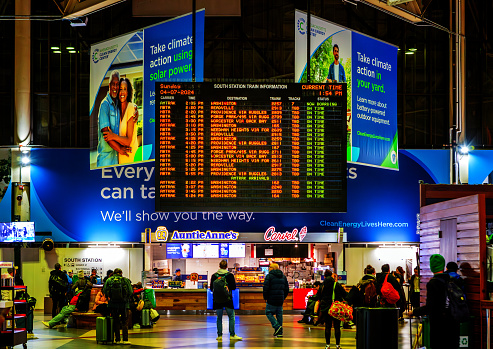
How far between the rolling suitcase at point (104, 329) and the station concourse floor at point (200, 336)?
200mm

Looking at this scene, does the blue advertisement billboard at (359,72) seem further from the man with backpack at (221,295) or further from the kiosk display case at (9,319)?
the kiosk display case at (9,319)

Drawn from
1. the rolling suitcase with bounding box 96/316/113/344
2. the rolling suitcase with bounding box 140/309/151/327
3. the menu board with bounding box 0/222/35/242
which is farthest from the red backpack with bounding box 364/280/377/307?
the menu board with bounding box 0/222/35/242

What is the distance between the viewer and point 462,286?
1094 centimetres

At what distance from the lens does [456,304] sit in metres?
9.86

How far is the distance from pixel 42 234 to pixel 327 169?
47.7ft

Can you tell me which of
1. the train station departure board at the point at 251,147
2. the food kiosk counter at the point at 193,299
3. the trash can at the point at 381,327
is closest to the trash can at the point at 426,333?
the trash can at the point at 381,327

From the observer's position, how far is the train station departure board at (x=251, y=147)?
12.3 meters

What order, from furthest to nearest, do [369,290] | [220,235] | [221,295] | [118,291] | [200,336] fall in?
[220,235] → [200,336] → [369,290] → [221,295] → [118,291]

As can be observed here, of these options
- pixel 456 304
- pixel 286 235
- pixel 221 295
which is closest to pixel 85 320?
pixel 221 295

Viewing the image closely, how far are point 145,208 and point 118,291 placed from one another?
9.75 m

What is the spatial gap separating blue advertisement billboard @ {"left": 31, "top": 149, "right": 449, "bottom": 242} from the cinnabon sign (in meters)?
0.71

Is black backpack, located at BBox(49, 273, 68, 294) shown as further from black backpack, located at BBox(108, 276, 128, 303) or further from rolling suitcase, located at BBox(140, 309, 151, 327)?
black backpack, located at BBox(108, 276, 128, 303)

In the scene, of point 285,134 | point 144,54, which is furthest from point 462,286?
point 144,54

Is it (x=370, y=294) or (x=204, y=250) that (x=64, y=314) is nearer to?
(x=204, y=250)
